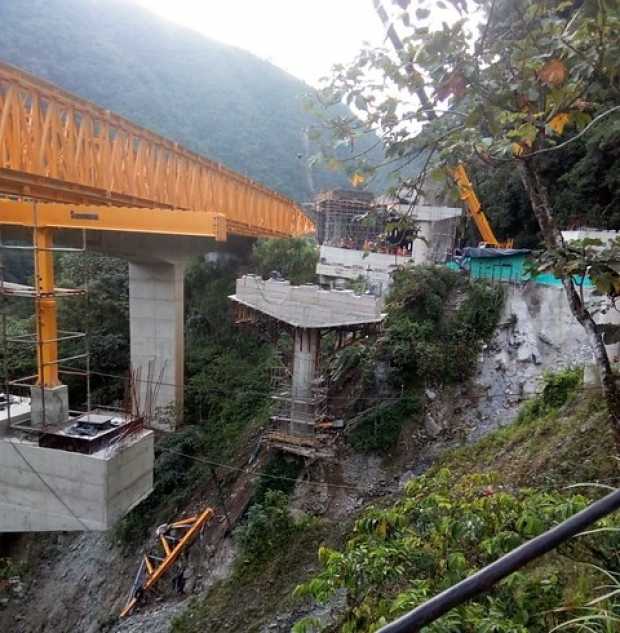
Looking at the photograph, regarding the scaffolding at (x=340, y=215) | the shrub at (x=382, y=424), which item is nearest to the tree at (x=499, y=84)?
the shrub at (x=382, y=424)

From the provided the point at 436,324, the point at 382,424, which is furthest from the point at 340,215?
the point at 382,424

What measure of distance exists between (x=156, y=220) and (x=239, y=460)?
287 inches

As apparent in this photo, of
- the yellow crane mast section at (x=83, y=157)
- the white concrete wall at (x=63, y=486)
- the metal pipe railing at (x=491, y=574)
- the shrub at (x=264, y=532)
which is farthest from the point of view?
the shrub at (x=264, y=532)

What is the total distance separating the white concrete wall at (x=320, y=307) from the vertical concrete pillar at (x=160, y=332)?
5.04m

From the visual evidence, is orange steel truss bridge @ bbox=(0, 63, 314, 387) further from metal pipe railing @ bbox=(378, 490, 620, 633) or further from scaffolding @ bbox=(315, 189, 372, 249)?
scaffolding @ bbox=(315, 189, 372, 249)

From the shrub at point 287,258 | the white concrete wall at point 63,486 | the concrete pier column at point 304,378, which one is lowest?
the white concrete wall at point 63,486

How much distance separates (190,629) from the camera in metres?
8.74

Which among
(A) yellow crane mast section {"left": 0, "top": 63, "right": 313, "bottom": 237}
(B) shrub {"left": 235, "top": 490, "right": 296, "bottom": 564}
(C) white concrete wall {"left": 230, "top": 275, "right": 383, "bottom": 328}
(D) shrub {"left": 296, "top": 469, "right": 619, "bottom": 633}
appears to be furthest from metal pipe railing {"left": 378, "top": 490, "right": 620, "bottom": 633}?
(C) white concrete wall {"left": 230, "top": 275, "right": 383, "bottom": 328}

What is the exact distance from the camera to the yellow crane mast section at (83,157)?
25.7ft

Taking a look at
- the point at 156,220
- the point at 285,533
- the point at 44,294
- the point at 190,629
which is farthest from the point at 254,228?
the point at 190,629

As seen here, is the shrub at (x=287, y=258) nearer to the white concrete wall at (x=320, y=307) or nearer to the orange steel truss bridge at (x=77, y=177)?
the orange steel truss bridge at (x=77, y=177)

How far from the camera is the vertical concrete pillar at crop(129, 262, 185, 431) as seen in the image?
16.9 meters

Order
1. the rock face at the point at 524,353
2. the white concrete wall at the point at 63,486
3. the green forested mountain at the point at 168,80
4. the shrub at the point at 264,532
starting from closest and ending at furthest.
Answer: the white concrete wall at the point at 63,486 < the shrub at the point at 264,532 < the rock face at the point at 524,353 < the green forested mountain at the point at 168,80

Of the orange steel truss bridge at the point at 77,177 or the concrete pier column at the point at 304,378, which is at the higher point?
the orange steel truss bridge at the point at 77,177
